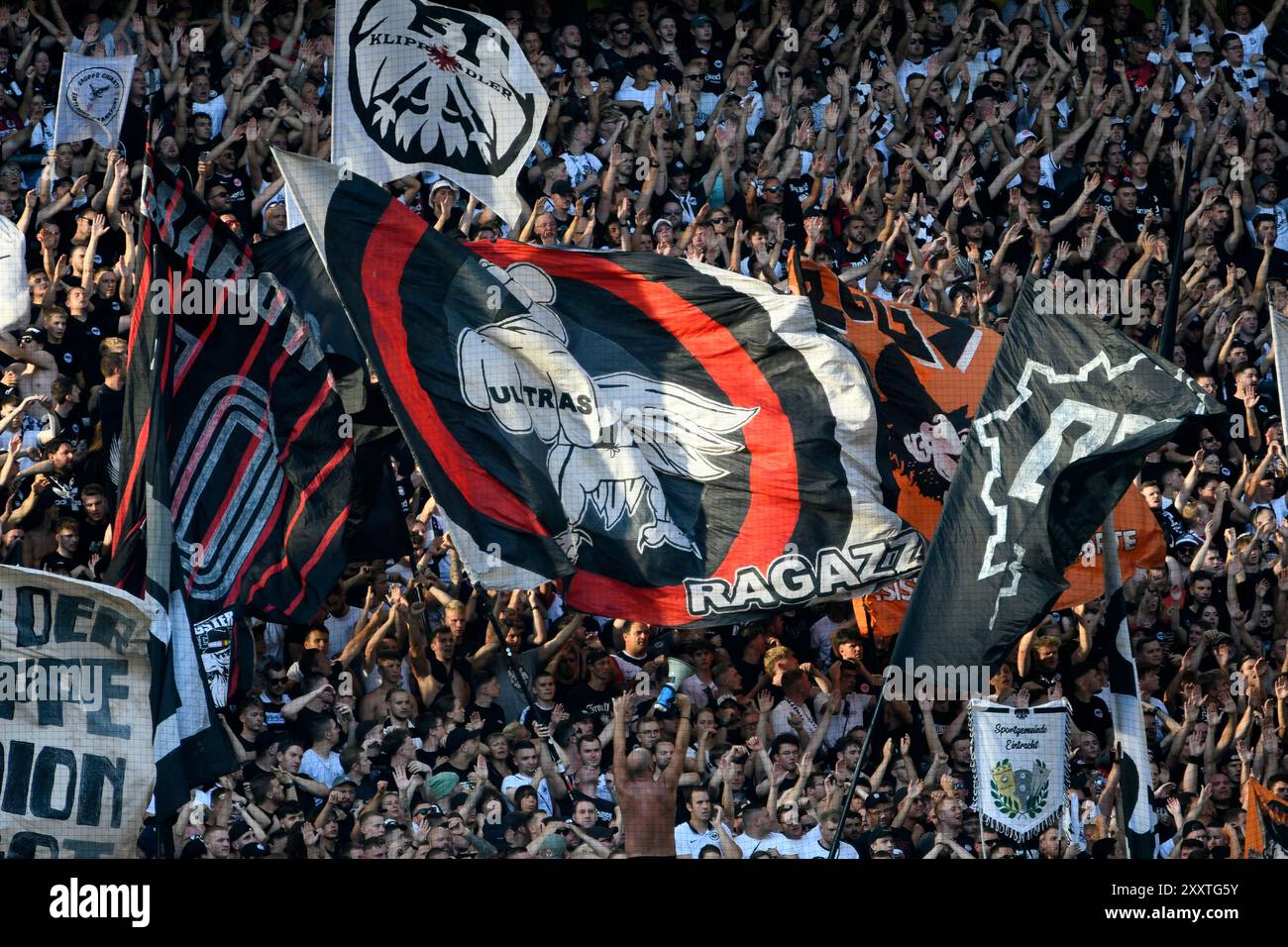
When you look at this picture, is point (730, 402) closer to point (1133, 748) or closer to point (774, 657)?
point (774, 657)

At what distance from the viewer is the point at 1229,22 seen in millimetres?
16391

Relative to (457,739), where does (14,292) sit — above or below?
above

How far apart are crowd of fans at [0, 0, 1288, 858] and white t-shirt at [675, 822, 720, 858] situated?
15mm

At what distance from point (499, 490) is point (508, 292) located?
937 millimetres

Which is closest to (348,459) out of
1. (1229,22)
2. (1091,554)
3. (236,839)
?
(236,839)

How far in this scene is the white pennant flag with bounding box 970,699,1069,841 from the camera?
1084cm

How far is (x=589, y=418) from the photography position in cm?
1133

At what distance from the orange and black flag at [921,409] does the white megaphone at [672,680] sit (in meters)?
0.98

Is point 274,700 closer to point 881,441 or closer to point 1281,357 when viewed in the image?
point 881,441

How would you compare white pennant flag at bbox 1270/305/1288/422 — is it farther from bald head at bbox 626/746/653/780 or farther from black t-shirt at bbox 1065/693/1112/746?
bald head at bbox 626/746/653/780

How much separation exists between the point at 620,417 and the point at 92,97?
3.94 meters

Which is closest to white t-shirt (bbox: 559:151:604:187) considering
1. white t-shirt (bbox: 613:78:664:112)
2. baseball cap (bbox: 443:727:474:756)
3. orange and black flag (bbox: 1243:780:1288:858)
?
white t-shirt (bbox: 613:78:664:112)

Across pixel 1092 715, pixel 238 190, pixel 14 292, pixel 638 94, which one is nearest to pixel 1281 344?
pixel 1092 715

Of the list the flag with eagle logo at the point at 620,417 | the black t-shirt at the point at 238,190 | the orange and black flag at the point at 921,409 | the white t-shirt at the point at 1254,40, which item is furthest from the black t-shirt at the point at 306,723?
the white t-shirt at the point at 1254,40
